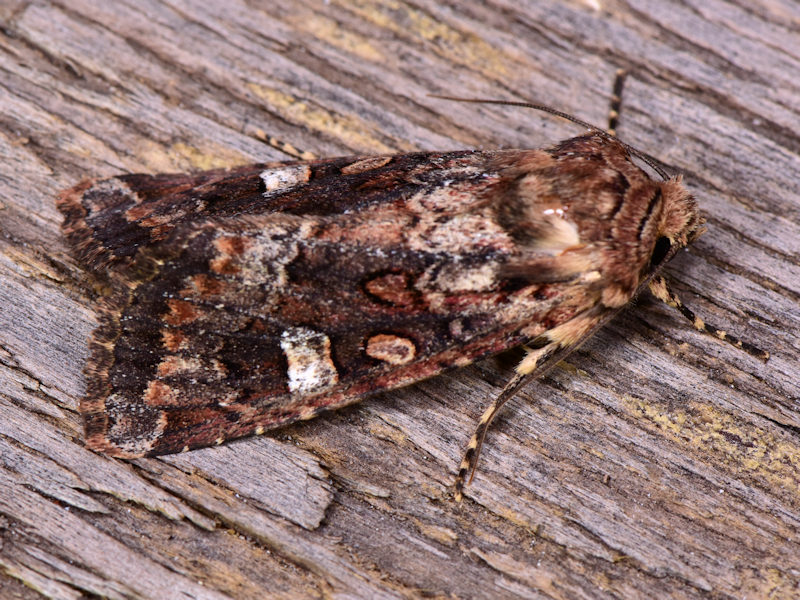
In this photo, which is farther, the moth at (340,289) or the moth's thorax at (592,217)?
the moth's thorax at (592,217)

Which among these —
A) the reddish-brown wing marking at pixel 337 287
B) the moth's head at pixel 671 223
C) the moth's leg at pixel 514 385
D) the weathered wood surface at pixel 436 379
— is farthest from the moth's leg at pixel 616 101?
the moth's leg at pixel 514 385

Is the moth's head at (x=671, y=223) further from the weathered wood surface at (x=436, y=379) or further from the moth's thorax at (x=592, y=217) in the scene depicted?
the weathered wood surface at (x=436, y=379)

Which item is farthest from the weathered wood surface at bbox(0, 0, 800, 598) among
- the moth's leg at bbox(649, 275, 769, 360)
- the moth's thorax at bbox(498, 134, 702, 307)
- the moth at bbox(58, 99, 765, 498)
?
the moth's thorax at bbox(498, 134, 702, 307)

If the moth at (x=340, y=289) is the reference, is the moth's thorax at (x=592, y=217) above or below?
above

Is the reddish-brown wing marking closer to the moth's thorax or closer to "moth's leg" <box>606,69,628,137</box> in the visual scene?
the moth's thorax

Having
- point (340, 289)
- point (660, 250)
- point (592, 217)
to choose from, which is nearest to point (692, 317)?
point (660, 250)

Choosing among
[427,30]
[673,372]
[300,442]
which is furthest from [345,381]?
[427,30]
